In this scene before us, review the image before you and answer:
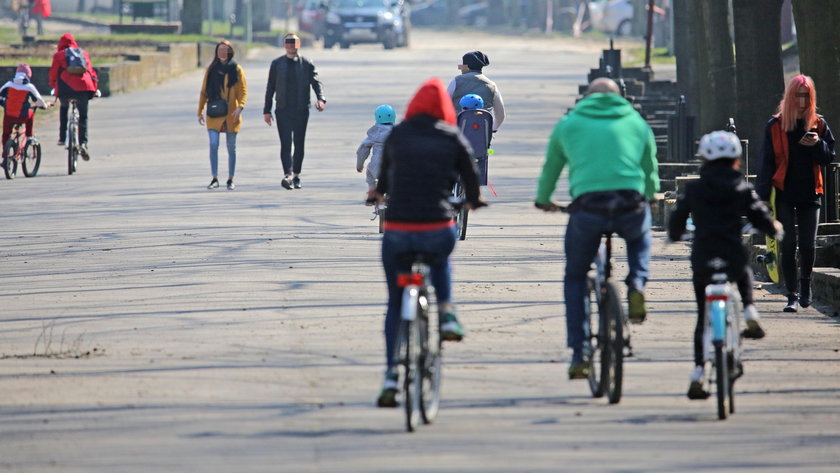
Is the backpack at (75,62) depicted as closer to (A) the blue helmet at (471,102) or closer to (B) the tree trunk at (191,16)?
(A) the blue helmet at (471,102)

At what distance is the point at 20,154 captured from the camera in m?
21.7

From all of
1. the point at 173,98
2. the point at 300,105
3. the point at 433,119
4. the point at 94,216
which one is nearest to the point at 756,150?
the point at 300,105

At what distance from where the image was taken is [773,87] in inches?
768

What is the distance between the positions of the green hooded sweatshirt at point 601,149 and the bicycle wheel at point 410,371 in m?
1.33

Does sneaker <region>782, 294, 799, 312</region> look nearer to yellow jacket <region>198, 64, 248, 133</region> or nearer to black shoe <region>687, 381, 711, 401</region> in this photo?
black shoe <region>687, 381, 711, 401</region>

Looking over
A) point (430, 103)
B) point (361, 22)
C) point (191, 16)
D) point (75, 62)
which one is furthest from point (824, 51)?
point (361, 22)

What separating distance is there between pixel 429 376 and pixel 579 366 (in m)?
1.04

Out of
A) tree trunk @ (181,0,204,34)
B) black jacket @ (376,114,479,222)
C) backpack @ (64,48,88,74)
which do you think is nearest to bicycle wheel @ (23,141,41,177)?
backpack @ (64,48,88,74)

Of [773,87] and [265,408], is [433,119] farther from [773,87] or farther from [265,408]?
[773,87]

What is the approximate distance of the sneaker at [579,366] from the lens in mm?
8680

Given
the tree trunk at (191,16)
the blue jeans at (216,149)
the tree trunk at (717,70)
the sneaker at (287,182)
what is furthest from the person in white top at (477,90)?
the tree trunk at (191,16)

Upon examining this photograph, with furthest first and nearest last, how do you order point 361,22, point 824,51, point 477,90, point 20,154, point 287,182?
point 361,22 → point 20,154 → point 287,182 → point 477,90 → point 824,51

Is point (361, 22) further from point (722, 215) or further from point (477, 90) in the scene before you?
point (722, 215)

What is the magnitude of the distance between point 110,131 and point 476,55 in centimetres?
1295
